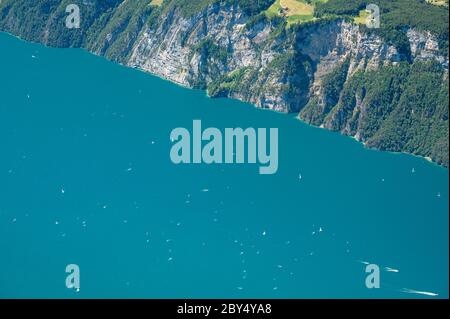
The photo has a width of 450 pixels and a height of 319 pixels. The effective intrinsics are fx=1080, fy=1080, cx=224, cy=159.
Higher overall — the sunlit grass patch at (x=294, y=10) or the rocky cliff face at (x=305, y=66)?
the sunlit grass patch at (x=294, y=10)

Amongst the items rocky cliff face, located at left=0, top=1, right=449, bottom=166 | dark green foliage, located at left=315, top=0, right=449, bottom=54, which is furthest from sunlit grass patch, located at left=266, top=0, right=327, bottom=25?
dark green foliage, located at left=315, top=0, right=449, bottom=54

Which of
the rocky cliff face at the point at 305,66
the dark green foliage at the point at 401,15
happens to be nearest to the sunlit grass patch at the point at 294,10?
the rocky cliff face at the point at 305,66

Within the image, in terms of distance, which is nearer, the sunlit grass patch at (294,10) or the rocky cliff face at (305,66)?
the rocky cliff face at (305,66)

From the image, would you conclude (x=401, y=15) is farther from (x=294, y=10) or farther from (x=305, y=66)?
(x=294, y=10)

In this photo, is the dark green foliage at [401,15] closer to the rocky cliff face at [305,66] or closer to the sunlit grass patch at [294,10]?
the rocky cliff face at [305,66]

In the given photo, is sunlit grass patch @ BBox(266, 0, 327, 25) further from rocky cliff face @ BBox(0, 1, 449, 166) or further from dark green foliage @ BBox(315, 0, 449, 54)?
dark green foliage @ BBox(315, 0, 449, 54)
